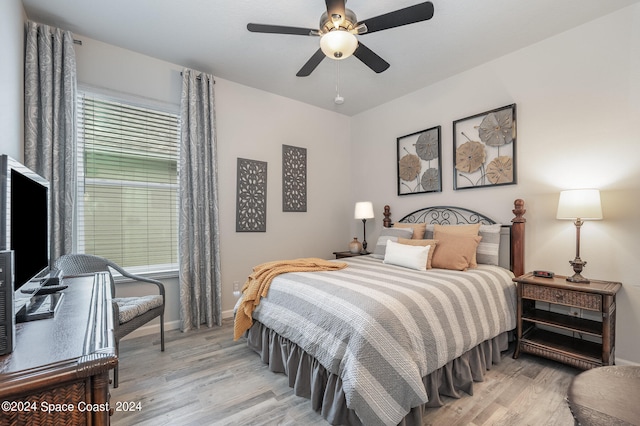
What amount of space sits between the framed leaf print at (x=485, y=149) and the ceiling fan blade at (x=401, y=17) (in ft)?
5.45

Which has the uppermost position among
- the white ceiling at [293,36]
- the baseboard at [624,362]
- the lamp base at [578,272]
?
the white ceiling at [293,36]

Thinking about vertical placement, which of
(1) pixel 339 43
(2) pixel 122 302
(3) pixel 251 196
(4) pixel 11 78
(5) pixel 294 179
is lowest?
(2) pixel 122 302

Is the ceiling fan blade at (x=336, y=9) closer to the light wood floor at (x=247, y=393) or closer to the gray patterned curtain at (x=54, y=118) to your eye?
the gray patterned curtain at (x=54, y=118)

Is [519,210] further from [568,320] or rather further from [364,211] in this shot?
[364,211]

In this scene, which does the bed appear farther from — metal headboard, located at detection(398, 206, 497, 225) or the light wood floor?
metal headboard, located at detection(398, 206, 497, 225)

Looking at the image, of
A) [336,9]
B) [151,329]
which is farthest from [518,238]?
[151,329]

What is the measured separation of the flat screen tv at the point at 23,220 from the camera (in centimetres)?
94

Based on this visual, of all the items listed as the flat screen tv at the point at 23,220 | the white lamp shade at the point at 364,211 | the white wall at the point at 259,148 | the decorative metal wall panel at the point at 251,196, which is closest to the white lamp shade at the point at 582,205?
the white lamp shade at the point at 364,211

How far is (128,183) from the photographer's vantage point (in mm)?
3018

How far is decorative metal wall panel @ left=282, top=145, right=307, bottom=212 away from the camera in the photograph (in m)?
4.03

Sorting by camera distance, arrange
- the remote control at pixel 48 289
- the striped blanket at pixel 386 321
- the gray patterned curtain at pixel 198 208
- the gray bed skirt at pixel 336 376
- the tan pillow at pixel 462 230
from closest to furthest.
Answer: the remote control at pixel 48 289 < the striped blanket at pixel 386 321 < the gray bed skirt at pixel 336 376 < the tan pillow at pixel 462 230 < the gray patterned curtain at pixel 198 208

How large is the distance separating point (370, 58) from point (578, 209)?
198cm

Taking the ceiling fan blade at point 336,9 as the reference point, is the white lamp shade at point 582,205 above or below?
below

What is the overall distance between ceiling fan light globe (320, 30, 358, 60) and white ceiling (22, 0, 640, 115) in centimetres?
55
